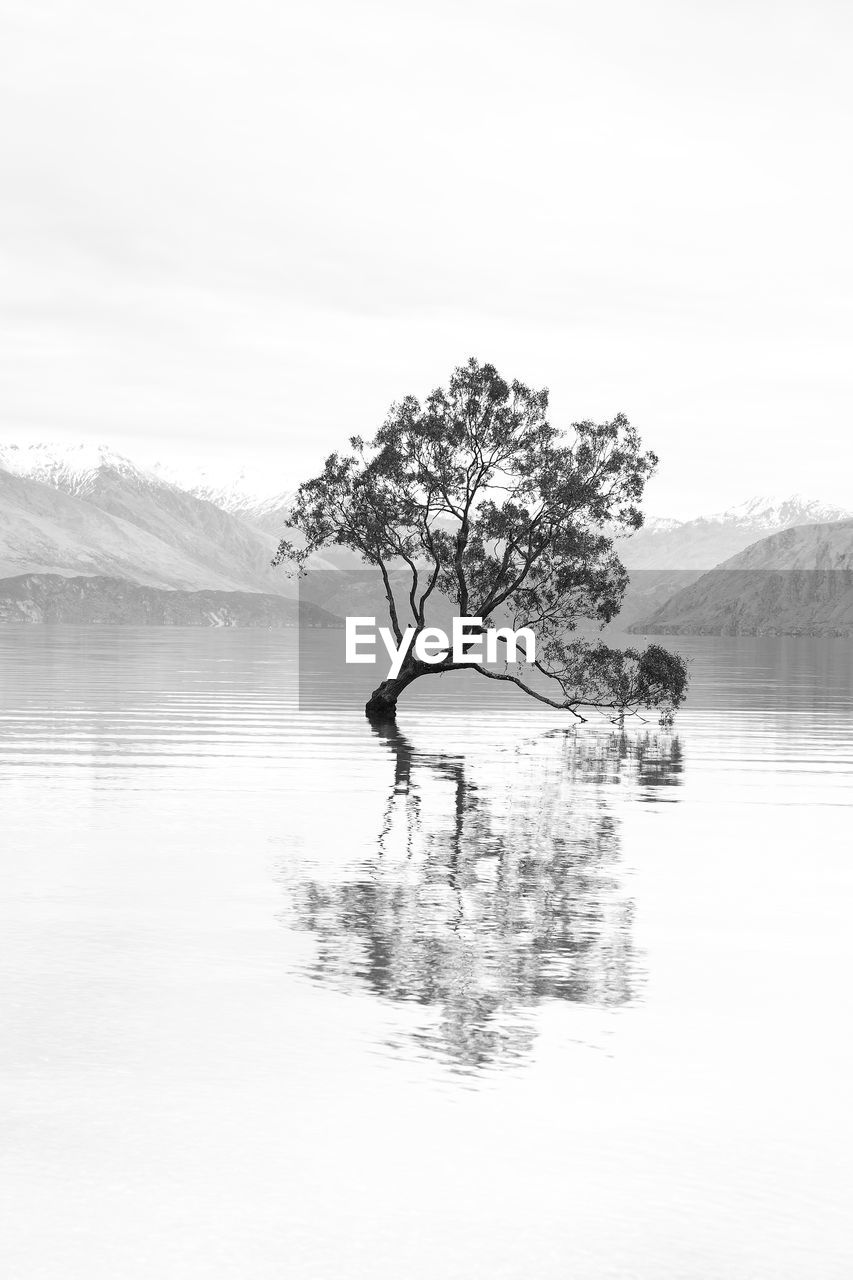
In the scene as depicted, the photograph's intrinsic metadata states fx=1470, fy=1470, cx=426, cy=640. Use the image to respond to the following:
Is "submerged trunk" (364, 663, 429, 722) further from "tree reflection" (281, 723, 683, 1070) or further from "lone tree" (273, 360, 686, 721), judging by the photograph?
"tree reflection" (281, 723, 683, 1070)

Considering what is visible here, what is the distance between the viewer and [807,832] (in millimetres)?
32344

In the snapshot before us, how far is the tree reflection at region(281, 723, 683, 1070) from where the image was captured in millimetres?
17062

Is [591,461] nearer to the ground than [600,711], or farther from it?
farther from it

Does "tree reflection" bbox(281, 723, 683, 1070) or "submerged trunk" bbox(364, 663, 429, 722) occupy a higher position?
"submerged trunk" bbox(364, 663, 429, 722)

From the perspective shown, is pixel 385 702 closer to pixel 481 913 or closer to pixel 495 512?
pixel 495 512

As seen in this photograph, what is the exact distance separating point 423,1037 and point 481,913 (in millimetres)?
7163

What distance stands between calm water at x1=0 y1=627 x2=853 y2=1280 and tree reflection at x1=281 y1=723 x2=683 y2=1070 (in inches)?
3.3

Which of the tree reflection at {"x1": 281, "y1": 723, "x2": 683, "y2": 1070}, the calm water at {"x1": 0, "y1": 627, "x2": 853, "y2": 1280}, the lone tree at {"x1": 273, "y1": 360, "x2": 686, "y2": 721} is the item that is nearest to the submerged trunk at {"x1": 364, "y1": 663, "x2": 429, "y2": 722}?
the lone tree at {"x1": 273, "y1": 360, "x2": 686, "y2": 721}

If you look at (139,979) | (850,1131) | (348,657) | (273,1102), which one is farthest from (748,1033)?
(348,657)

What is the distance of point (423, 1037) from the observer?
15359 mm

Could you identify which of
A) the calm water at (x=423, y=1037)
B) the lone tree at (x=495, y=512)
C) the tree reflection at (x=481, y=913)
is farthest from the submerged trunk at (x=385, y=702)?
the calm water at (x=423, y=1037)

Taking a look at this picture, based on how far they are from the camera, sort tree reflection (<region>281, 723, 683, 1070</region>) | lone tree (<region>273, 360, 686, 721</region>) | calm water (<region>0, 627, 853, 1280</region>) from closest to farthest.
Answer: calm water (<region>0, 627, 853, 1280</region>), tree reflection (<region>281, 723, 683, 1070</region>), lone tree (<region>273, 360, 686, 721</region>)

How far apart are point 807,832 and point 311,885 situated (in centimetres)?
1278

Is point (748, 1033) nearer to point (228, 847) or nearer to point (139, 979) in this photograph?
point (139, 979)
